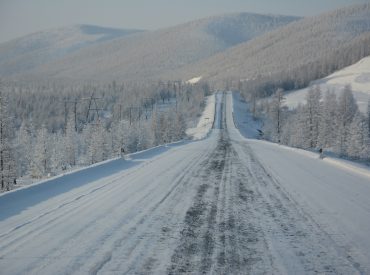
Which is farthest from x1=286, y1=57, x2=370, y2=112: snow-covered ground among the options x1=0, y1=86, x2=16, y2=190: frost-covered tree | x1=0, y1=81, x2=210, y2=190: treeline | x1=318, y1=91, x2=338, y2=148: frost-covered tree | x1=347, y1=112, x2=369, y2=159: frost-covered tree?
x1=0, y1=86, x2=16, y2=190: frost-covered tree

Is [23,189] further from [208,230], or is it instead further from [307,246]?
[307,246]

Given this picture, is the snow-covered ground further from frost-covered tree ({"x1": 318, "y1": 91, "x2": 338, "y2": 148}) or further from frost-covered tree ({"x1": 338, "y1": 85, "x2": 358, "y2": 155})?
frost-covered tree ({"x1": 318, "y1": 91, "x2": 338, "y2": 148})

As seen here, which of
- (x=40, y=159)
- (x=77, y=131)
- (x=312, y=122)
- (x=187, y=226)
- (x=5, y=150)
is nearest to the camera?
(x=187, y=226)

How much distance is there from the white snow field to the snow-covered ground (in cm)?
13524

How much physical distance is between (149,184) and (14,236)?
6.44 m

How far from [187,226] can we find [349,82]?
17663 cm

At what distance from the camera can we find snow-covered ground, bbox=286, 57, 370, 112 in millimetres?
151550

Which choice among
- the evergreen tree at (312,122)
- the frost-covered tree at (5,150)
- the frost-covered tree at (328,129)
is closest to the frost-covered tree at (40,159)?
the frost-covered tree at (5,150)

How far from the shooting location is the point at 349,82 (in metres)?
168

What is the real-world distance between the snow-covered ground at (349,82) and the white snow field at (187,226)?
13524 cm

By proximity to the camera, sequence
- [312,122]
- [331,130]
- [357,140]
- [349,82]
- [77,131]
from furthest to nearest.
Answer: [349,82], [77,131], [331,130], [357,140], [312,122]

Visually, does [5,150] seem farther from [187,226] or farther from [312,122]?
[312,122]

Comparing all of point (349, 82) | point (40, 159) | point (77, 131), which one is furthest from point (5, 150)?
point (349, 82)

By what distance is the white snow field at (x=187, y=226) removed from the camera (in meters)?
6.27
